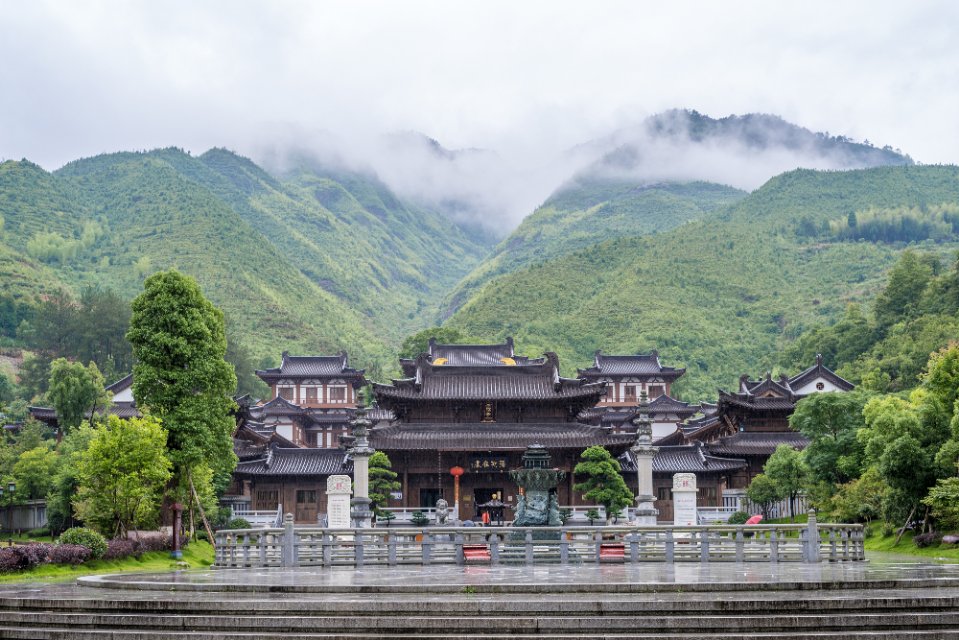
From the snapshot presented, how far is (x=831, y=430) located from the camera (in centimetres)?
5797

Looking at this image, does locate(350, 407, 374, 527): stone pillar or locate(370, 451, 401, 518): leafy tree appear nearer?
locate(350, 407, 374, 527): stone pillar

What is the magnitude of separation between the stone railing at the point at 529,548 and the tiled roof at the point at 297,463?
37643 millimetres

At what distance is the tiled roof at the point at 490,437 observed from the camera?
69.3m

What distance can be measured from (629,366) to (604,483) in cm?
4892

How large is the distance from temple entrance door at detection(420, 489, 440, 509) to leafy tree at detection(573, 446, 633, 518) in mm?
9539

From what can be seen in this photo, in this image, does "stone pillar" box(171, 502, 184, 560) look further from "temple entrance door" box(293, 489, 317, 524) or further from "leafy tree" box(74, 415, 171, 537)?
"temple entrance door" box(293, 489, 317, 524)

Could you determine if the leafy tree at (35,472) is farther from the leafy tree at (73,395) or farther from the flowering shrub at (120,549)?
the flowering shrub at (120,549)

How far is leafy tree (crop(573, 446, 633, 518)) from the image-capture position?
64.9 metres

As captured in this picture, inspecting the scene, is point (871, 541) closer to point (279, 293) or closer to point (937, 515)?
point (937, 515)

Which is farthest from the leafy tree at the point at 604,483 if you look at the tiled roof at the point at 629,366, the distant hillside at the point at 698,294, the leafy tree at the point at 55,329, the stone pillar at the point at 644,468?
the leafy tree at the point at 55,329

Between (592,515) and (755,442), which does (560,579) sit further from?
(755,442)

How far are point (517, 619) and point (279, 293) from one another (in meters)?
162

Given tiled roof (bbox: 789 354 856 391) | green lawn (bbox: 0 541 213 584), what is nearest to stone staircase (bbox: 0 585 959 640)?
green lawn (bbox: 0 541 213 584)

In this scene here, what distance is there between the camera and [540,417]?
73000 mm
